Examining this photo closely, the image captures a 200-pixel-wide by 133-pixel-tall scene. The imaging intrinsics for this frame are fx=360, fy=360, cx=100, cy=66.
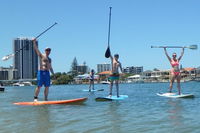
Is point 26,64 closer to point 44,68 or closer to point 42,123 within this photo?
point 44,68

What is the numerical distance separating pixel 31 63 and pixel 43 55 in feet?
549

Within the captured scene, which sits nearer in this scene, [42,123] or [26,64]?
[42,123]

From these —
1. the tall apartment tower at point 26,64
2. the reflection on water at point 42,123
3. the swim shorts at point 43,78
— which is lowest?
the reflection on water at point 42,123

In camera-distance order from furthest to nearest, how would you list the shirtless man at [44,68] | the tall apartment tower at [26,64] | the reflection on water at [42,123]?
the tall apartment tower at [26,64], the shirtless man at [44,68], the reflection on water at [42,123]

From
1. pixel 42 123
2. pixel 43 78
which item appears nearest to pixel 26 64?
pixel 43 78

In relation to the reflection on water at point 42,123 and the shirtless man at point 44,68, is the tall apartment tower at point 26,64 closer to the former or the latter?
the shirtless man at point 44,68

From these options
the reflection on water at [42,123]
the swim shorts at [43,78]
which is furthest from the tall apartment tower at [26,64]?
the reflection on water at [42,123]

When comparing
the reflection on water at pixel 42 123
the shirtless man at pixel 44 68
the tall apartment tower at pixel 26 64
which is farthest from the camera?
the tall apartment tower at pixel 26 64

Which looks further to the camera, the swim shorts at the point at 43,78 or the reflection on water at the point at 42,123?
the swim shorts at the point at 43,78

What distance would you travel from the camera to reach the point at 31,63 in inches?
6934

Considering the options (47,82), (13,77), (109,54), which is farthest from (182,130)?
(13,77)

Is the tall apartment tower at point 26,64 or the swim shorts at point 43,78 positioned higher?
the tall apartment tower at point 26,64

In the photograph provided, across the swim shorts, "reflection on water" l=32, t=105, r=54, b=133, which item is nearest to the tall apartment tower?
the swim shorts

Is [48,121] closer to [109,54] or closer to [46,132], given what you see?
[46,132]
